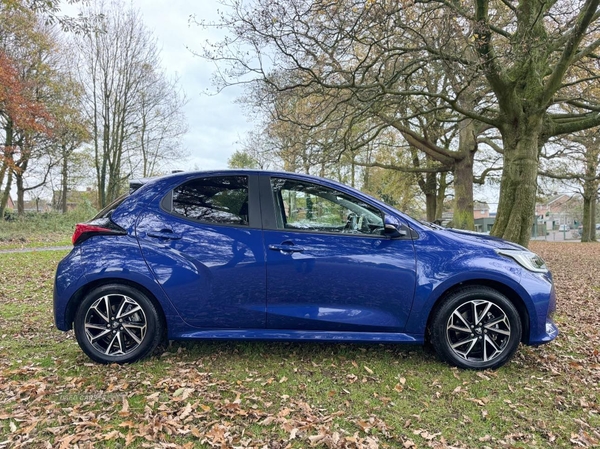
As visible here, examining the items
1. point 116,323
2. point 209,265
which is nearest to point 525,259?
point 209,265

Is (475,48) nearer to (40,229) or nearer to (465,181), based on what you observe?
(465,181)

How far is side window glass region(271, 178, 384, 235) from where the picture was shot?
3.27 meters

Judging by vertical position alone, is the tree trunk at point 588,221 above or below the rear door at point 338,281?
above

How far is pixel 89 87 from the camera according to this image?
18.8 m

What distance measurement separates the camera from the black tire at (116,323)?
3.19 meters

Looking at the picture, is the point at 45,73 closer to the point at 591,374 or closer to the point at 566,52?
the point at 566,52

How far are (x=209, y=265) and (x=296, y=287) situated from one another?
77cm

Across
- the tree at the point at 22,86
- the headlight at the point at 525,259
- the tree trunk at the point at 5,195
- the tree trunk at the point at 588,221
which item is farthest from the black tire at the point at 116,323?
the tree trunk at the point at 588,221

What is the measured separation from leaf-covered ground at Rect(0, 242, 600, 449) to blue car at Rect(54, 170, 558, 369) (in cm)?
28

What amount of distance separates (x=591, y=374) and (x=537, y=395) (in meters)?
0.76

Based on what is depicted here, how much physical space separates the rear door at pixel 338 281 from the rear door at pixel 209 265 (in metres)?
0.14

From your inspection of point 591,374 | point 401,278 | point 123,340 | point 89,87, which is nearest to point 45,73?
point 89,87

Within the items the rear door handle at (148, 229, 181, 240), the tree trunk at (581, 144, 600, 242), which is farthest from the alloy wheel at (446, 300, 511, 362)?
the tree trunk at (581, 144, 600, 242)

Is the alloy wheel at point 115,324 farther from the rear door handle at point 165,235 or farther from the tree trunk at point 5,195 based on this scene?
the tree trunk at point 5,195
